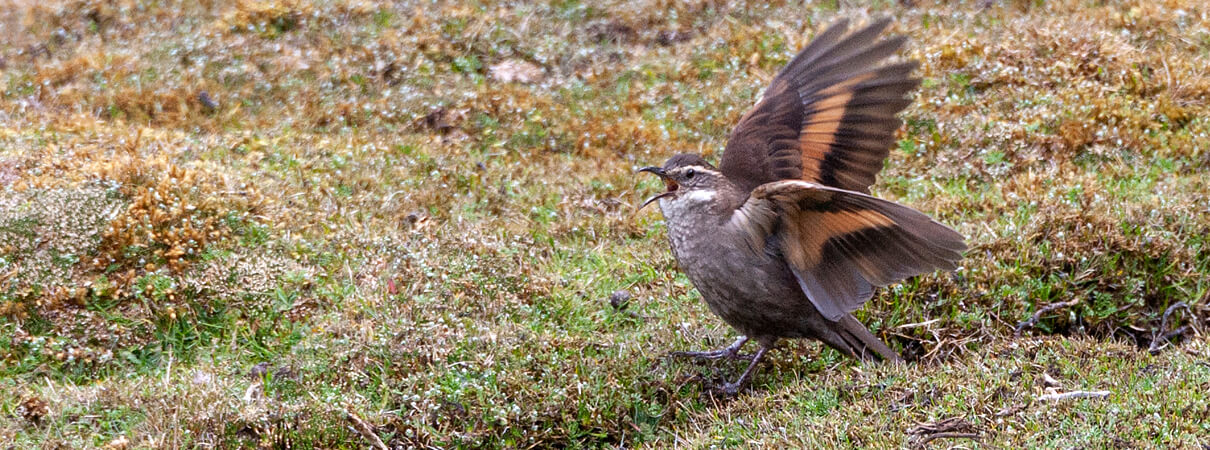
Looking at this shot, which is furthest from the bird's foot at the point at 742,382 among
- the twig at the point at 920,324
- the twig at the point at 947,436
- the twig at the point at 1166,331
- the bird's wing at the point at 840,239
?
the twig at the point at 1166,331

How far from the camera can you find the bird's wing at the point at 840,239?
501 cm

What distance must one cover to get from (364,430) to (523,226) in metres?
2.42

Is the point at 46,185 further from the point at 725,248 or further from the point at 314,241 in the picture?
the point at 725,248

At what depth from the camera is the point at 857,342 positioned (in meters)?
5.87

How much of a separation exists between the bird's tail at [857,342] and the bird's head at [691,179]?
0.99m

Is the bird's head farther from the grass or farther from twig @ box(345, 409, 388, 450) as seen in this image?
twig @ box(345, 409, 388, 450)

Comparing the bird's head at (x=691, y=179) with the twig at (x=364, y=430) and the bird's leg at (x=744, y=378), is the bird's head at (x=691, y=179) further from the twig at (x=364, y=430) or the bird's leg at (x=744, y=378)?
the twig at (x=364, y=430)

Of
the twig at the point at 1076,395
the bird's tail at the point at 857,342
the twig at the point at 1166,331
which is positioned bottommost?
the twig at the point at 1166,331

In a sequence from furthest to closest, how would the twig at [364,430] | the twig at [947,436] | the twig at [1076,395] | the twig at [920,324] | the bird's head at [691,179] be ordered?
the twig at [920,324]
the bird's head at [691,179]
the twig at [364,430]
the twig at [1076,395]
the twig at [947,436]

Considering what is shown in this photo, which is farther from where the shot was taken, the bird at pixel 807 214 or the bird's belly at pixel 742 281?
the bird's belly at pixel 742 281

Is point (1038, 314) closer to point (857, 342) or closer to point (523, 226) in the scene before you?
point (857, 342)

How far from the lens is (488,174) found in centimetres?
831

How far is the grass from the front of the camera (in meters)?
5.48

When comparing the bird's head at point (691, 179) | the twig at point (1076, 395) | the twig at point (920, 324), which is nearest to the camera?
the twig at point (1076, 395)
